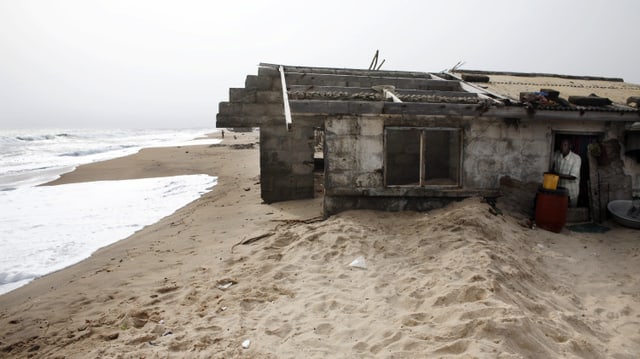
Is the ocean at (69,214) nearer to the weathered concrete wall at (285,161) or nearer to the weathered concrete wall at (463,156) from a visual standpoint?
the weathered concrete wall at (285,161)

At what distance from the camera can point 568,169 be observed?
784 centimetres

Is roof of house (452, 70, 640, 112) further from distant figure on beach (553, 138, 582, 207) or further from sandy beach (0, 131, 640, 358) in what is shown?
sandy beach (0, 131, 640, 358)

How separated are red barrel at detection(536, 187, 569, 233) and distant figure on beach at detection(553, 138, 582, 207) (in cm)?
71

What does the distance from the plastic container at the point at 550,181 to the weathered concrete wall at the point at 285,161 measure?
579 centimetres

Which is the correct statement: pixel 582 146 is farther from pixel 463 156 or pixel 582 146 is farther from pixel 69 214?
pixel 69 214

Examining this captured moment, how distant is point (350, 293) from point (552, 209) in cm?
501

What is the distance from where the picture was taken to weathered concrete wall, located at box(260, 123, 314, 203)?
10133mm

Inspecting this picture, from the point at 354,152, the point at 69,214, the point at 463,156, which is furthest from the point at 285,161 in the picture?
the point at 69,214

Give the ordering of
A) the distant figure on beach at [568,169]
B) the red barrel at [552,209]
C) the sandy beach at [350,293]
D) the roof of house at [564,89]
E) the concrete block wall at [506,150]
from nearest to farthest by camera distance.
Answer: the sandy beach at [350,293] → the red barrel at [552,209] → the concrete block wall at [506,150] → the distant figure on beach at [568,169] → the roof of house at [564,89]

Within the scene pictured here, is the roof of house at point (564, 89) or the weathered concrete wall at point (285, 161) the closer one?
the roof of house at point (564, 89)

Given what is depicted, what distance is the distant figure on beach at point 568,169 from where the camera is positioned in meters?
7.78

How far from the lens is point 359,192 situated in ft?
24.4

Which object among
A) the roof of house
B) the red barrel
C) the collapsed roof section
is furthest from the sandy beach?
the roof of house

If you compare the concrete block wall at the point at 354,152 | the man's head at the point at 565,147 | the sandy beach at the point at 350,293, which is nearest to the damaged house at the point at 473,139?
the concrete block wall at the point at 354,152
